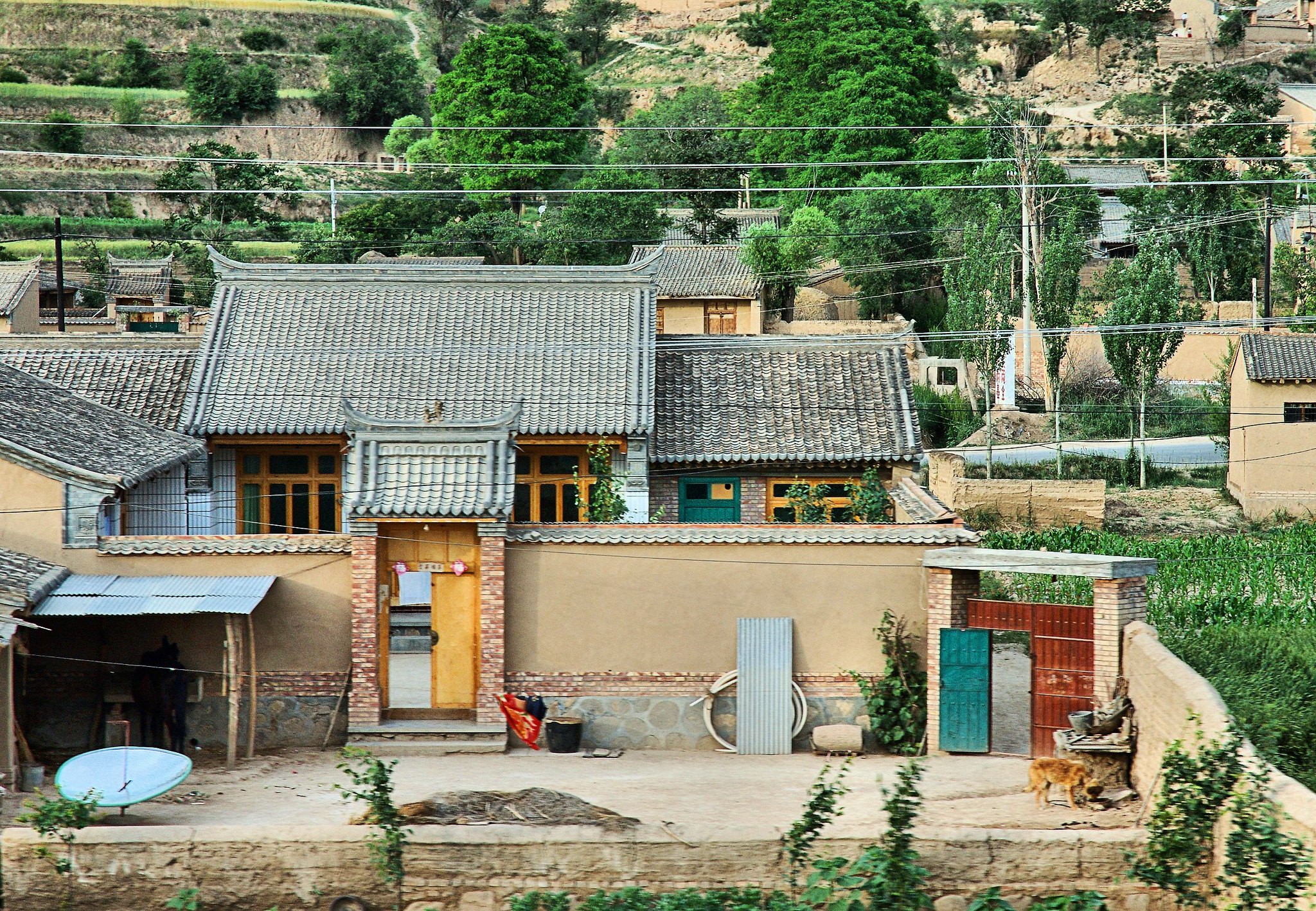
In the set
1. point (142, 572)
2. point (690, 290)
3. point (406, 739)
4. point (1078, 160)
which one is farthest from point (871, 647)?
point (1078, 160)

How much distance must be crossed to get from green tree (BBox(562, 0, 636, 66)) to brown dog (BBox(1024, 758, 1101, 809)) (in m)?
101

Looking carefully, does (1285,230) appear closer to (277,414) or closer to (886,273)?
(886,273)

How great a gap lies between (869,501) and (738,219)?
3803 cm

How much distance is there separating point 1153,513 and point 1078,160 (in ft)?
135

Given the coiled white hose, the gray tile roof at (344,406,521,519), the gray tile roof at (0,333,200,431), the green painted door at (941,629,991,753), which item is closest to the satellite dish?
the gray tile roof at (344,406,521,519)

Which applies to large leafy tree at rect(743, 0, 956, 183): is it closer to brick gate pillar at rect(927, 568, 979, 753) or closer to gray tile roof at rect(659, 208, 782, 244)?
gray tile roof at rect(659, 208, 782, 244)

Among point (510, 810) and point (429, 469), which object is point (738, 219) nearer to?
point (429, 469)

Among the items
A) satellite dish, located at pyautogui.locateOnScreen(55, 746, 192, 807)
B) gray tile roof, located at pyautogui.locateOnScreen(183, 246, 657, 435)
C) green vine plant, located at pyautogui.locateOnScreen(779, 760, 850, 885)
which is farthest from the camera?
gray tile roof, located at pyautogui.locateOnScreen(183, 246, 657, 435)

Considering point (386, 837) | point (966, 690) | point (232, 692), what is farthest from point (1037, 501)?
point (386, 837)

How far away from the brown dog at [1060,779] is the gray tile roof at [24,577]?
10.7 m

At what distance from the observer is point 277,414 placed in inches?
910

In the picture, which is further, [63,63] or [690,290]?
[63,63]

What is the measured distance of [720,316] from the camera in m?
47.1

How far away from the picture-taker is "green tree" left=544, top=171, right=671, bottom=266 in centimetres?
5200
